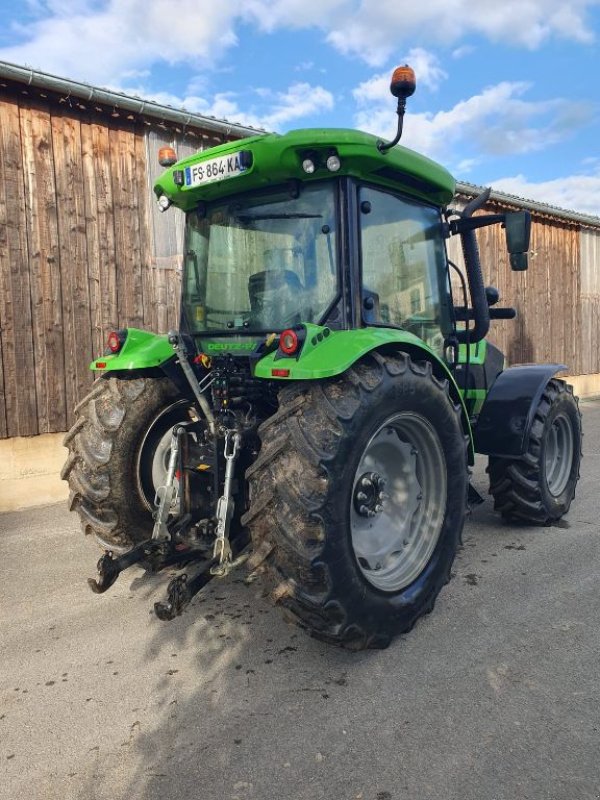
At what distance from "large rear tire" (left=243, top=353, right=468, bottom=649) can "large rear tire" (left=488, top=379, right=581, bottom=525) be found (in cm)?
131

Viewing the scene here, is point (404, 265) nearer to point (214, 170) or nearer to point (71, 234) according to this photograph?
point (214, 170)

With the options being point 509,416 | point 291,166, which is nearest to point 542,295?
point 509,416

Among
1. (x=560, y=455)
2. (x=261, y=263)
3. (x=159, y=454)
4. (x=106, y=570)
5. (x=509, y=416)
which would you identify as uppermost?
(x=261, y=263)

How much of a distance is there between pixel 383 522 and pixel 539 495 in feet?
5.74

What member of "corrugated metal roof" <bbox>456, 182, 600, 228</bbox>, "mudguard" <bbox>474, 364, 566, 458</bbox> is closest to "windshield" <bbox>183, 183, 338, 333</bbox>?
"mudguard" <bbox>474, 364, 566, 458</bbox>

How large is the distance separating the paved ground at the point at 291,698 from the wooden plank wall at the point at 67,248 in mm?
2565

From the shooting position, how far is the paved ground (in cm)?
200

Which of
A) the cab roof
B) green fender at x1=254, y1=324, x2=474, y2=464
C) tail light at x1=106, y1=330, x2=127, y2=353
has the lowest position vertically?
green fender at x1=254, y1=324, x2=474, y2=464

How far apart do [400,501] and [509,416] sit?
1.40 meters

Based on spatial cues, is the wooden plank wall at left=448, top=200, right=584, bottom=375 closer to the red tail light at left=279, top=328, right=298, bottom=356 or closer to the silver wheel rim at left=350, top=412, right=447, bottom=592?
the silver wheel rim at left=350, top=412, right=447, bottom=592

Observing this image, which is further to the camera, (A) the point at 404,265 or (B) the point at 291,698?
(A) the point at 404,265

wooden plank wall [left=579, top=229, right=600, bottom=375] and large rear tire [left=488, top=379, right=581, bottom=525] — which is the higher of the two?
wooden plank wall [left=579, top=229, right=600, bottom=375]

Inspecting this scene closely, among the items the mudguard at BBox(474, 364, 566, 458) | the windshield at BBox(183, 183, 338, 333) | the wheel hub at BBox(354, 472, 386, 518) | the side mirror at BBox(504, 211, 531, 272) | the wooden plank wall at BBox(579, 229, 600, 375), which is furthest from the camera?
the wooden plank wall at BBox(579, 229, 600, 375)

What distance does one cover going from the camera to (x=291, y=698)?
2.45 meters
